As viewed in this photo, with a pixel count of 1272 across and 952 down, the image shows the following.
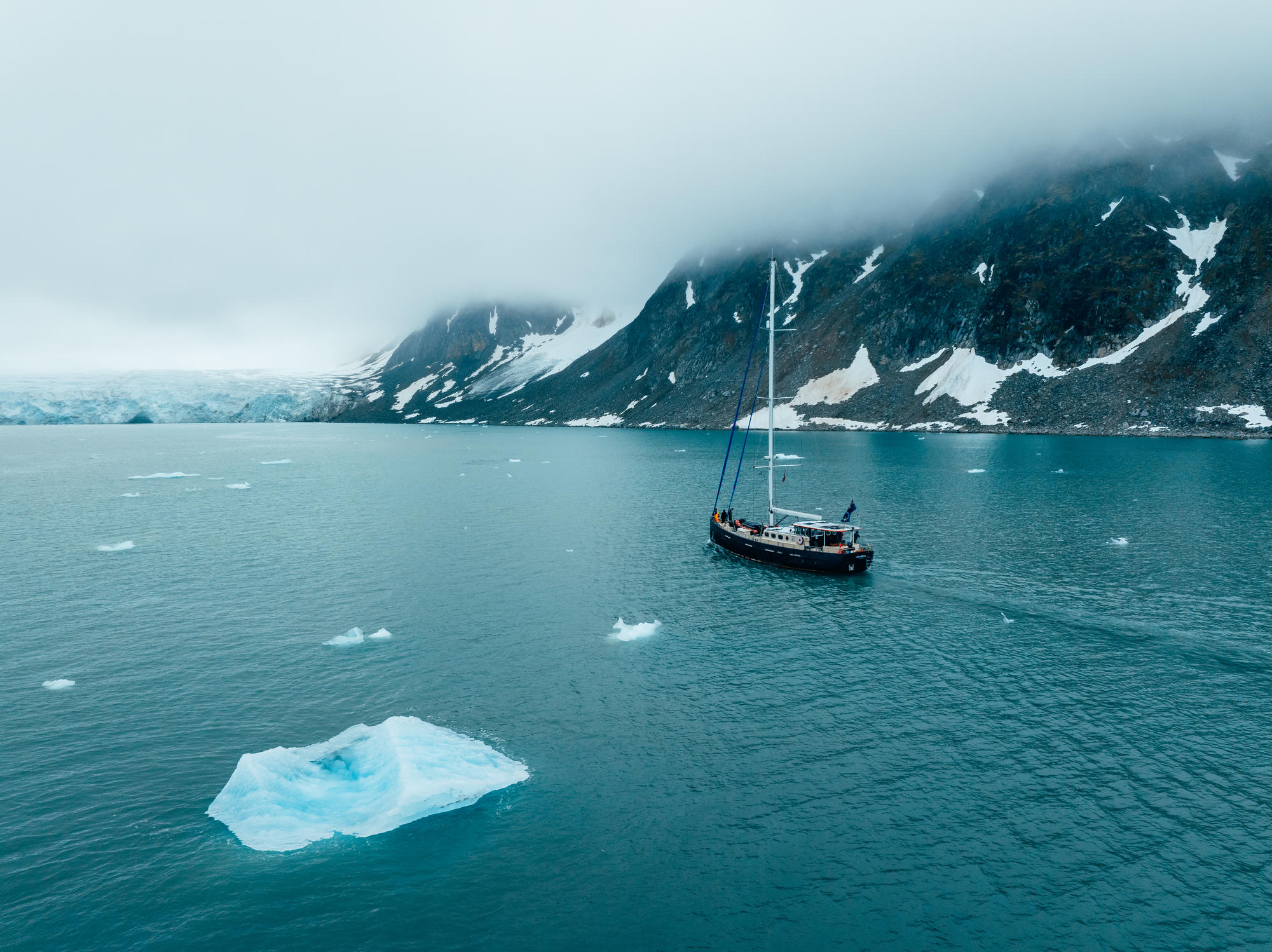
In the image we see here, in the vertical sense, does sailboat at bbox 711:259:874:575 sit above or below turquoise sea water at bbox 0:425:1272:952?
above

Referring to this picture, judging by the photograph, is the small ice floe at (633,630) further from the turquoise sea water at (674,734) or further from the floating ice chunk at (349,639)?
the floating ice chunk at (349,639)

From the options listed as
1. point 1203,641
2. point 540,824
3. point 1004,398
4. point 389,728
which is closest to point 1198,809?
point 1203,641

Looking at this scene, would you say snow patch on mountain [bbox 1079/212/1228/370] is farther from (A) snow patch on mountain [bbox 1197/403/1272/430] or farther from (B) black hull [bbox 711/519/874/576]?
(B) black hull [bbox 711/519/874/576]

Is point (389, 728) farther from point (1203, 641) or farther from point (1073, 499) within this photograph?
point (1073, 499)

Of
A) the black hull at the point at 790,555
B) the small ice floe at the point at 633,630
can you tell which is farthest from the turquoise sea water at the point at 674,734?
the black hull at the point at 790,555

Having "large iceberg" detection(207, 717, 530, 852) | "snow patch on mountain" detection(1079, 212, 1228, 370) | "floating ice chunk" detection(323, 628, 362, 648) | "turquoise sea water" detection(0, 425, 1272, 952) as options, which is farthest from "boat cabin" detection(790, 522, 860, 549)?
"snow patch on mountain" detection(1079, 212, 1228, 370)
